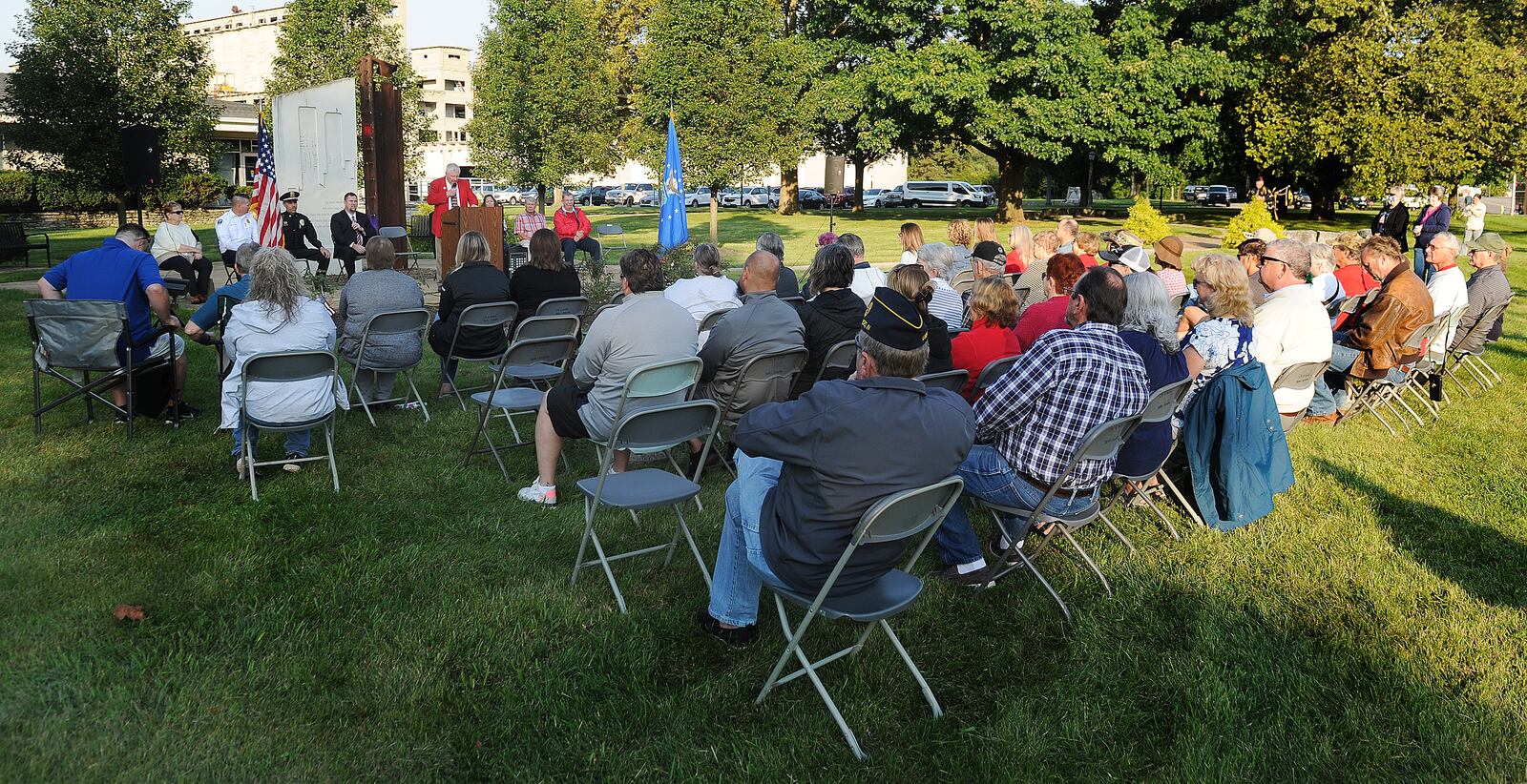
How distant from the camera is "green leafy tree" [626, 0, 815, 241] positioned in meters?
23.6

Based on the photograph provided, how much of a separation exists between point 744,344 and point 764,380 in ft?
0.72

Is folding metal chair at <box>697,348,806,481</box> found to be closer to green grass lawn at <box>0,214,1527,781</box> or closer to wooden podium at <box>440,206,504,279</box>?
green grass lawn at <box>0,214,1527,781</box>

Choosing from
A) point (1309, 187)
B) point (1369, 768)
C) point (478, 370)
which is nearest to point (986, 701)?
point (1369, 768)

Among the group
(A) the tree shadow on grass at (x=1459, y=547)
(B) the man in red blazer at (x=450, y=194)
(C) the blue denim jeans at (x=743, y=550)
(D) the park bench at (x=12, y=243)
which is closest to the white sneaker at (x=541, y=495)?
(C) the blue denim jeans at (x=743, y=550)

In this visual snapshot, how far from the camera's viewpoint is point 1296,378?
552cm

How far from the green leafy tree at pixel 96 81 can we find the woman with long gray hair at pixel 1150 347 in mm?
26087

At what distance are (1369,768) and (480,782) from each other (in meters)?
2.68

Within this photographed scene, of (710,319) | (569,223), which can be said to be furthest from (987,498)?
(569,223)

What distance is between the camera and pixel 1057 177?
173 feet

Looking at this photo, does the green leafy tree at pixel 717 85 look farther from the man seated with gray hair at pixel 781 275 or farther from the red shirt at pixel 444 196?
the man seated with gray hair at pixel 781 275

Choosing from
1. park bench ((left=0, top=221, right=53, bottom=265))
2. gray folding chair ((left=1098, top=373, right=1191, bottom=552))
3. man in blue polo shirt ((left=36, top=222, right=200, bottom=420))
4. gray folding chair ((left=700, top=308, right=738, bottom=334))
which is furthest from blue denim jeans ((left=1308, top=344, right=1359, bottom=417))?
park bench ((left=0, top=221, right=53, bottom=265))

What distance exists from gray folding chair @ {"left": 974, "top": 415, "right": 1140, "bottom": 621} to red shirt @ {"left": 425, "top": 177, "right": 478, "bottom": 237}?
40.1ft

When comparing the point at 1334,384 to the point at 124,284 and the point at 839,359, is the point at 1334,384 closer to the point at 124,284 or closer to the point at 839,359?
the point at 839,359

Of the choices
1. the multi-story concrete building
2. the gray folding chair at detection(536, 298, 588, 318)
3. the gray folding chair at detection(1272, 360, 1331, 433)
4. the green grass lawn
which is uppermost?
the multi-story concrete building
